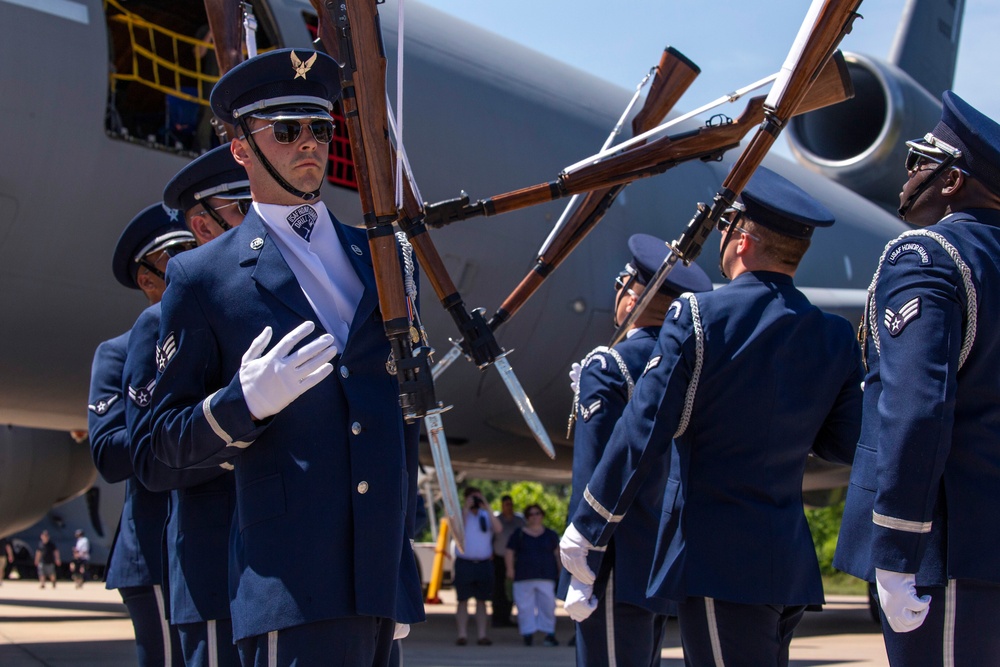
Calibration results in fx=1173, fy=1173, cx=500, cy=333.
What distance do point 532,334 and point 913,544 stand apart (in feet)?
15.4

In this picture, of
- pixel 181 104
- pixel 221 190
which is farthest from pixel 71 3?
pixel 221 190

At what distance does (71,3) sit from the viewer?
16.4 feet

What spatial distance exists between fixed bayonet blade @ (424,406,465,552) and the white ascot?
0.24 m

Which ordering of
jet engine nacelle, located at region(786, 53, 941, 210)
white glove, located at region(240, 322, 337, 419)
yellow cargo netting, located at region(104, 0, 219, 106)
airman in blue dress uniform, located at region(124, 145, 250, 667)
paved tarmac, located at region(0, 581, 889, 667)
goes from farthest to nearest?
jet engine nacelle, located at region(786, 53, 941, 210), paved tarmac, located at region(0, 581, 889, 667), yellow cargo netting, located at region(104, 0, 219, 106), airman in blue dress uniform, located at region(124, 145, 250, 667), white glove, located at region(240, 322, 337, 419)

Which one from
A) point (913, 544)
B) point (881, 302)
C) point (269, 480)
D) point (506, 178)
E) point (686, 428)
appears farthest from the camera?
point (506, 178)

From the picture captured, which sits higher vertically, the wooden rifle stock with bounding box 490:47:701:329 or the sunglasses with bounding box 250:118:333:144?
the wooden rifle stock with bounding box 490:47:701:329

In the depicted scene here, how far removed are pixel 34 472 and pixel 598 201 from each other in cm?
471

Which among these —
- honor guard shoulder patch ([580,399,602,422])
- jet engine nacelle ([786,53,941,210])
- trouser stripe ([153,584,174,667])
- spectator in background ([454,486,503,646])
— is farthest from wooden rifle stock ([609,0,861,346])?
jet engine nacelle ([786,53,941,210])

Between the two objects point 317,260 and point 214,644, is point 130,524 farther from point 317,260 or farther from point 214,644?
point 317,260

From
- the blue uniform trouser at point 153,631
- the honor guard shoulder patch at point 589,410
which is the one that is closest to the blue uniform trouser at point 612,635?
the honor guard shoulder patch at point 589,410

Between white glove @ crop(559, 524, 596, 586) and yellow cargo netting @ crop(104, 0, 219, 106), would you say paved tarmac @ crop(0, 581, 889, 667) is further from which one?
white glove @ crop(559, 524, 596, 586)

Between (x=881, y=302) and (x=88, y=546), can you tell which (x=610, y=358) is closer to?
(x=881, y=302)

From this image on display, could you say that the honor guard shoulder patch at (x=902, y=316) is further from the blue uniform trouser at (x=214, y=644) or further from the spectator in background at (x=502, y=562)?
the spectator in background at (x=502, y=562)

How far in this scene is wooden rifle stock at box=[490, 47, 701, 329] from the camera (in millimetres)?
3467
